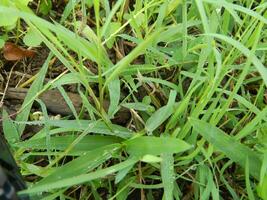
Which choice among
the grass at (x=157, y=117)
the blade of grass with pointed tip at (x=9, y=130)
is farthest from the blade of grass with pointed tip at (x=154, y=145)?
the blade of grass with pointed tip at (x=9, y=130)

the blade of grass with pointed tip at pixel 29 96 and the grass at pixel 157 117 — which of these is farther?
the blade of grass with pointed tip at pixel 29 96

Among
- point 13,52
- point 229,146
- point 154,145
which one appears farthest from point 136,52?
point 13,52

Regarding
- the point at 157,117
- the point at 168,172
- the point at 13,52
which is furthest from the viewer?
the point at 13,52

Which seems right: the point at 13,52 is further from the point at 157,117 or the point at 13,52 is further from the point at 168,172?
the point at 168,172

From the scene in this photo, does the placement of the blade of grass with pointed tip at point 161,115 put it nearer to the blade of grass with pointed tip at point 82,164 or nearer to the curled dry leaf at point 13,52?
the blade of grass with pointed tip at point 82,164

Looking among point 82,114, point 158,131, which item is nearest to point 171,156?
point 158,131

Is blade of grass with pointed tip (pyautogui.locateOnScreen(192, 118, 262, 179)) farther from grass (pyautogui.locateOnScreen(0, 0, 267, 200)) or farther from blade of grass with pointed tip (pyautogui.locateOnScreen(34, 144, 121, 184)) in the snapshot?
blade of grass with pointed tip (pyautogui.locateOnScreen(34, 144, 121, 184))

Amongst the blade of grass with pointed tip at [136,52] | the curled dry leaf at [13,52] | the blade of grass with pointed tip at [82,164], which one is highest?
the blade of grass with pointed tip at [136,52]

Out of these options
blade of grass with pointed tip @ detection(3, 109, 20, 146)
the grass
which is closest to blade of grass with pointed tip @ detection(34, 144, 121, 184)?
the grass

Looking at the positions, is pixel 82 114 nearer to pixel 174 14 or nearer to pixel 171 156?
pixel 171 156

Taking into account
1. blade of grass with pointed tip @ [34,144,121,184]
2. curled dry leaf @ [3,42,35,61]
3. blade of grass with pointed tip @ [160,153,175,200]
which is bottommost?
blade of grass with pointed tip @ [160,153,175,200]
